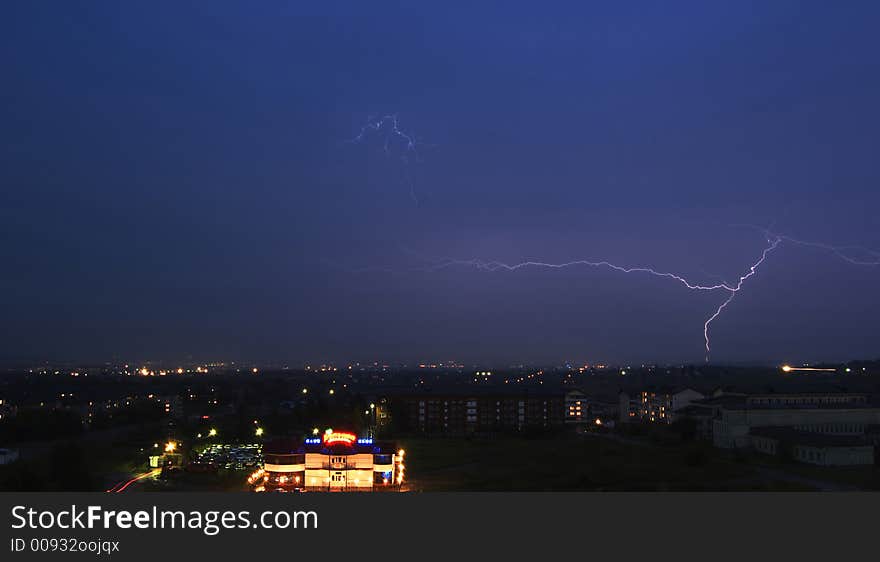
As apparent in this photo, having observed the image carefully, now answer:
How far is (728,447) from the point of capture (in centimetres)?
2655

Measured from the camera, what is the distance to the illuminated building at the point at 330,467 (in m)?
19.7

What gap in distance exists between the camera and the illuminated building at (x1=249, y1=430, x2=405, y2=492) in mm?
19688

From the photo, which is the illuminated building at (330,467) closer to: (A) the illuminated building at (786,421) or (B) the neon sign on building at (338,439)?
(B) the neon sign on building at (338,439)

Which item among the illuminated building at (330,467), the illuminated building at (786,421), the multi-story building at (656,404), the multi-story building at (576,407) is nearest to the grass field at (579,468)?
the illuminated building at (330,467)

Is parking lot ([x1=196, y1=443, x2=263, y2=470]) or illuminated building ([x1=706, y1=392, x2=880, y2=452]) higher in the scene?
illuminated building ([x1=706, y1=392, x2=880, y2=452])

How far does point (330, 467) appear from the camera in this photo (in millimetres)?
20016

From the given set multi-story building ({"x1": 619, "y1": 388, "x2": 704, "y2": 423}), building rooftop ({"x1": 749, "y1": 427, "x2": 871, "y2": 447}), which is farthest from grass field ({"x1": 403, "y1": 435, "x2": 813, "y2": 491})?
multi-story building ({"x1": 619, "y1": 388, "x2": 704, "y2": 423})

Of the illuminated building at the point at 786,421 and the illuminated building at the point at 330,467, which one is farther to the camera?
the illuminated building at the point at 786,421

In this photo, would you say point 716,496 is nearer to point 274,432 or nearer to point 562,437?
point 562,437

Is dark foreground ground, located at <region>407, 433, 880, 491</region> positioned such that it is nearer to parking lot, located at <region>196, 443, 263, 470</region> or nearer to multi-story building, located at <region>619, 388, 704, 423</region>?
parking lot, located at <region>196, 443, 263, 470</region>

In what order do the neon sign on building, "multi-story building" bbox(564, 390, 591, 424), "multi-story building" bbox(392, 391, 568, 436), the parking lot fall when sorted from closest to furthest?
the neon sign on building < the parking lot < "multi-story building" bbox(392, 391, 568, 436) < "multi-story building" bbox(564, 390, 591, 424)

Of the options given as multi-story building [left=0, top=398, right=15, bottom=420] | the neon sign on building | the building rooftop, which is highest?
the neon sign on building

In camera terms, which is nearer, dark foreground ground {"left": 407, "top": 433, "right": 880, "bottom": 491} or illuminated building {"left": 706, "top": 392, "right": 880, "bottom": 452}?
dark foreground ground {"left": 407, "top": 433, "right": 880, "bottom": 491}

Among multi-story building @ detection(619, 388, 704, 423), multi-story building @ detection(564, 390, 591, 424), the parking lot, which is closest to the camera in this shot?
the parking lot
